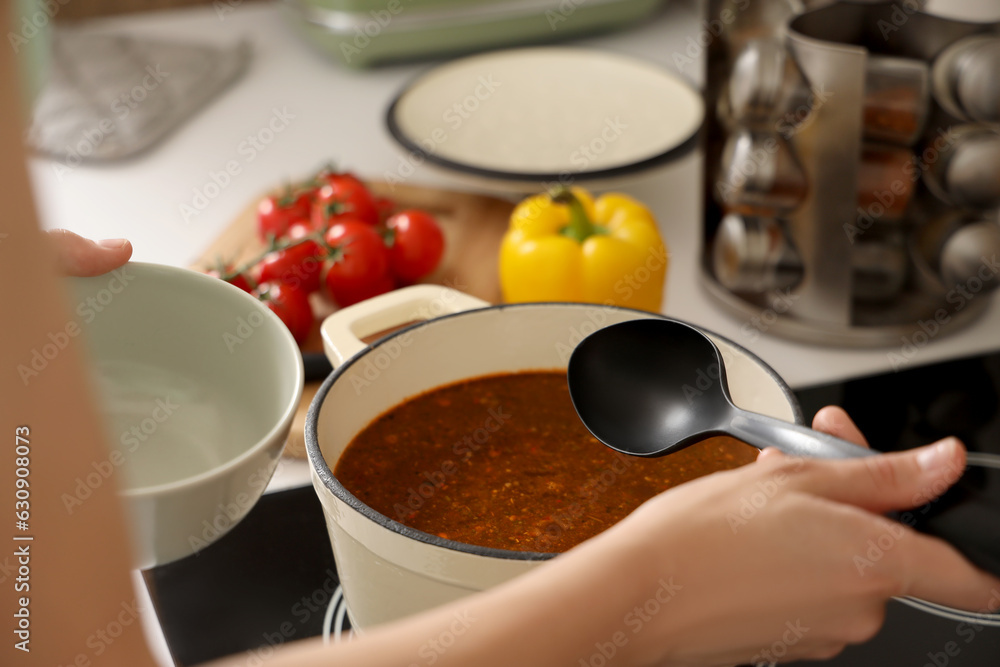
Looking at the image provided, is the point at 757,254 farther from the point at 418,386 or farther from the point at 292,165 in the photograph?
the point at 292,165

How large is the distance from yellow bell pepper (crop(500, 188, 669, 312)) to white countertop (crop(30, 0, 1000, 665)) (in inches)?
3.7

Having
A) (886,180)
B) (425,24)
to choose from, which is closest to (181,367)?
(886,180)

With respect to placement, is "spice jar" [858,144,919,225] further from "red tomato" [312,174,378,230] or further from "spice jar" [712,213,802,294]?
"red tomato" [312,174,378,230]

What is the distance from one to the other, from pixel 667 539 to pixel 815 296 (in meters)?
0.57

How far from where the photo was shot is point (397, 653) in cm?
33

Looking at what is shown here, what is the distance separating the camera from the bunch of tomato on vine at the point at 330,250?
0.92 m

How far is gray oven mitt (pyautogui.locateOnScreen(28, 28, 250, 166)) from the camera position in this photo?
4.34 ft

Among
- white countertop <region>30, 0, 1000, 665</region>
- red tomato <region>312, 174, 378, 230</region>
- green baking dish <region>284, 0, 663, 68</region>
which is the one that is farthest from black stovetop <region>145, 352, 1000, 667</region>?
green baking dish <region>284, 0, 663, 68</region>

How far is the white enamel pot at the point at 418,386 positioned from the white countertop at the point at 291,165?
0.19 m

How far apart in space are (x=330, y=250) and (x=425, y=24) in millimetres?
659

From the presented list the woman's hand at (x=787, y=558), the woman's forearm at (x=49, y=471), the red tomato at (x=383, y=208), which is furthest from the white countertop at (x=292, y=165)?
the woman's forearm at (x=49, y=471)

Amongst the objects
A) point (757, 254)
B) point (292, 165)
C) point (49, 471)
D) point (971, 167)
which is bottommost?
point (292, 165)

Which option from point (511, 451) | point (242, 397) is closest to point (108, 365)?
point (242, 397)

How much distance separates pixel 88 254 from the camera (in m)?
0.54
